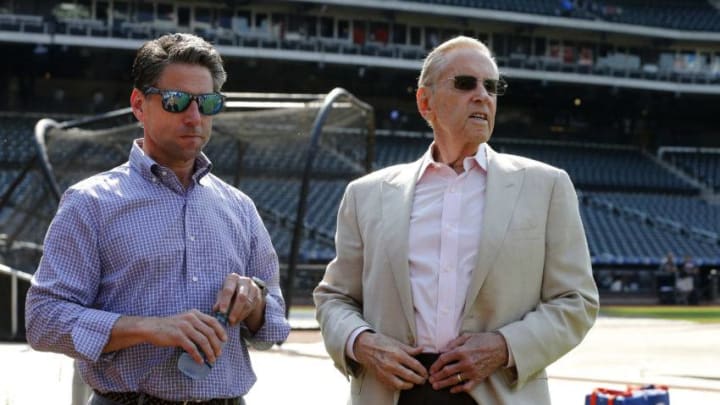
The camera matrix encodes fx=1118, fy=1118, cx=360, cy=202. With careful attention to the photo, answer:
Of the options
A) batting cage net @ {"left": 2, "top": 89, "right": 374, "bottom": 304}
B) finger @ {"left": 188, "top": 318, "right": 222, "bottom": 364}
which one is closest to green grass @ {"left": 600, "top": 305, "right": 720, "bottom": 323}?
batting cage net @ {"left": 2, "top": 89, "right": 374, "bottom": 304}

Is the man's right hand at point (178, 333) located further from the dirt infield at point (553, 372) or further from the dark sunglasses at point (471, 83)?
the dirt infield at point (553, 372)

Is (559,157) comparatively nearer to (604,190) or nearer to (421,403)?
(604,190)

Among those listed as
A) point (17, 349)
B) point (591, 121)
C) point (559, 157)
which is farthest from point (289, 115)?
point (591, 121)

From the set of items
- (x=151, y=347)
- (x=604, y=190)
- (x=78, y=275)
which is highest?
(x=78, y=275)

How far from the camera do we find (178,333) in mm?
2928

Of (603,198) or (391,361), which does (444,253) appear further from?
(603,198)

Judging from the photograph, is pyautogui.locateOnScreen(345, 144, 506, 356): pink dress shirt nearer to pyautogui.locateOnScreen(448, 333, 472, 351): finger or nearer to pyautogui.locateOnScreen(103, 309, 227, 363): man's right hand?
pyautogui.locateOnScreen(448, 333, 472, 351): finger

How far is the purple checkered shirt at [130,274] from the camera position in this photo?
3.04 metres

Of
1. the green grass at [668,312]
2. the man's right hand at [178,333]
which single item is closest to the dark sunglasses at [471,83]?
the man's right hand at [178,333]

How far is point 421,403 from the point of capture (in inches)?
136

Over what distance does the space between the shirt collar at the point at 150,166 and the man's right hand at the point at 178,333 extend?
46 centimetres

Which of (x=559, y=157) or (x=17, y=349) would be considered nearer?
(x=17, y=349)

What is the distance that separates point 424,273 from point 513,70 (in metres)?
43.0

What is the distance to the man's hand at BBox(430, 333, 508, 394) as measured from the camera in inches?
132
